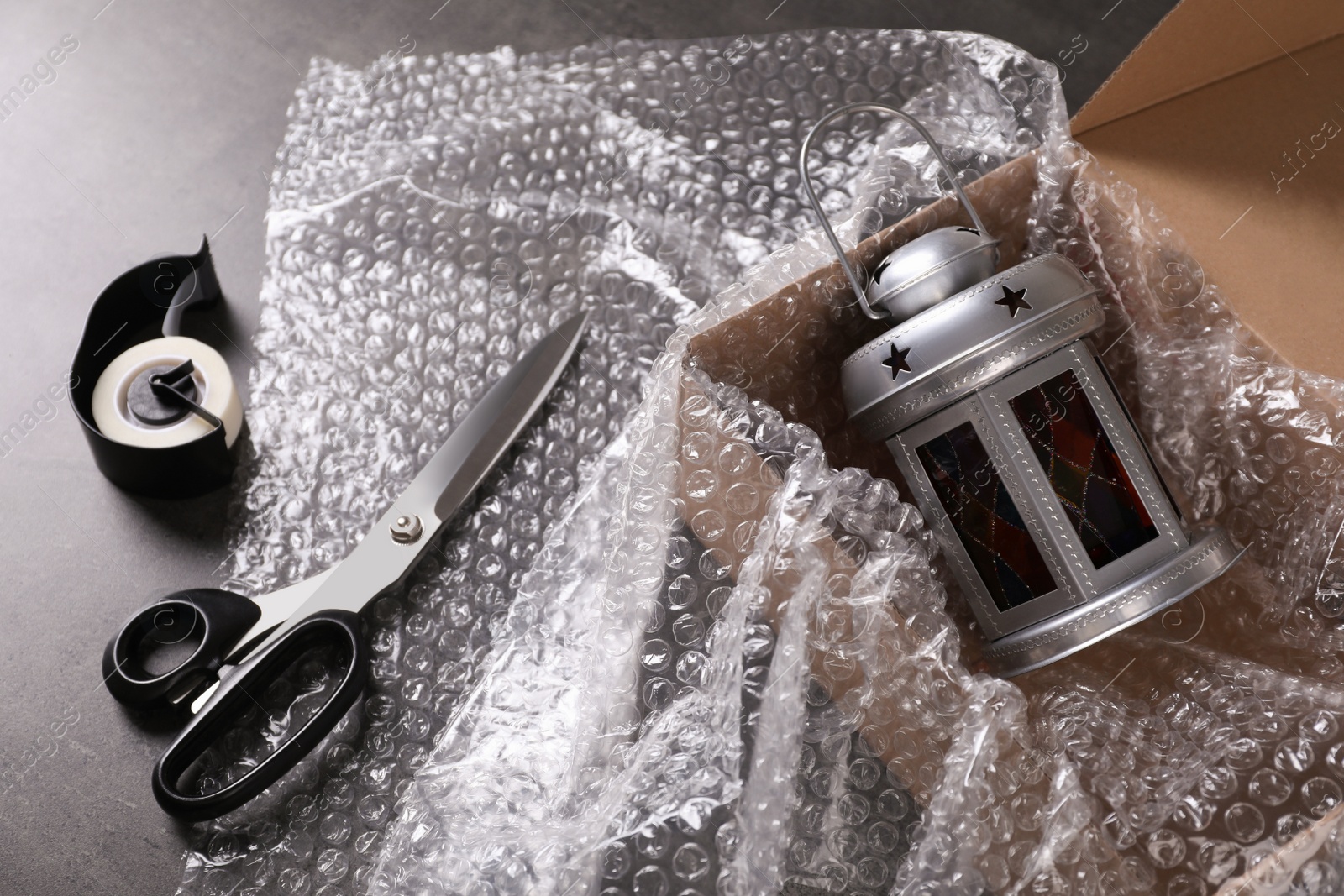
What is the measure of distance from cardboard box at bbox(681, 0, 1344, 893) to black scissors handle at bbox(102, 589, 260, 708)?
330 mm

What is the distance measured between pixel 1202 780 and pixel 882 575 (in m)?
0.21

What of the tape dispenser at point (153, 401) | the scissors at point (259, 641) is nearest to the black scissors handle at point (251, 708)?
the scissors at point (259, 641)

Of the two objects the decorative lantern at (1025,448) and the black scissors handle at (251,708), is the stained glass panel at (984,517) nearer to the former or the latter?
the decorative lantern at (1025,448)

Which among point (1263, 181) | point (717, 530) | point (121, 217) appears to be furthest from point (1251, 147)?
point (121, 217)

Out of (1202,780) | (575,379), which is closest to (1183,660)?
(1202,780)

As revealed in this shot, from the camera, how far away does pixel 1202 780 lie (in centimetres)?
55

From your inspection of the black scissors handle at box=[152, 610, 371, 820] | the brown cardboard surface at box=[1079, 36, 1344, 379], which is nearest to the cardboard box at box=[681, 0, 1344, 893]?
the brown cardboard surface at box=[1079, 36, 1344, 379]

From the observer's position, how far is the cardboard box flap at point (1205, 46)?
671mm

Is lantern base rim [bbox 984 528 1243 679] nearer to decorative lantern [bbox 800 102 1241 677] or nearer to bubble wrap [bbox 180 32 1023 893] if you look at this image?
decorative lantern [bbox 800 102 1241 677]

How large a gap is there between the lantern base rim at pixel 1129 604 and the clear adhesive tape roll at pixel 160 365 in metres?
0.55

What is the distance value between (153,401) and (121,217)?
0.81ft

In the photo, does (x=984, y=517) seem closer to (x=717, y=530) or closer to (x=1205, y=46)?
(x=717, y=530)

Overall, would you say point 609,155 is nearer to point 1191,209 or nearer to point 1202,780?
point 1191,209

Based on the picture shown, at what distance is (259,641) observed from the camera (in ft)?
2.03
